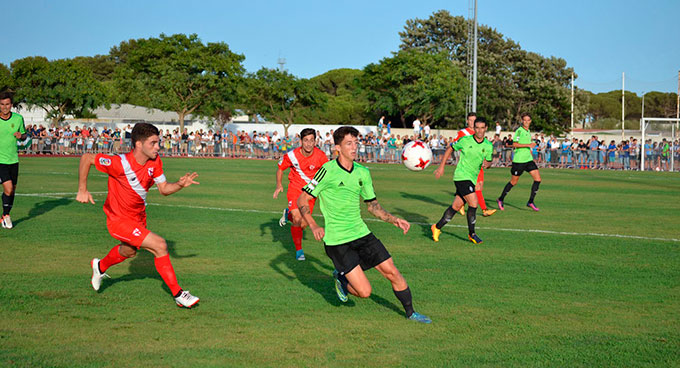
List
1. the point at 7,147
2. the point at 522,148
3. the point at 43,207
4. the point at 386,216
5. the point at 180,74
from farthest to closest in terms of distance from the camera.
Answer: the point at 180,74 → the point at 522,148 → the point at 43,207 → the point at 7,147 → the point at 386,216

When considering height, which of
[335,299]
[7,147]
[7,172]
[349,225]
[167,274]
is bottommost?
[335,299]

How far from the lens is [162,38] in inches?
2387

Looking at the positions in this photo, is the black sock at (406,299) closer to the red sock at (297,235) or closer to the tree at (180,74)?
the red sock at (297,235)

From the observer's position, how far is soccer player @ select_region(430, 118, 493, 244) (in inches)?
438

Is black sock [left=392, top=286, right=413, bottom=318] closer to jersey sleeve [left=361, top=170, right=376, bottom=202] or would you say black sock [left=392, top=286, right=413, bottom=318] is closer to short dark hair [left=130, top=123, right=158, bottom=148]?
jersey sleeve [left=361, top=170, right=376, bottom=202]

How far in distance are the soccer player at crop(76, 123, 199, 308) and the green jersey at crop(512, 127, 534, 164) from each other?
37.1ft

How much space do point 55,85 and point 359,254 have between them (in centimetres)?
6725

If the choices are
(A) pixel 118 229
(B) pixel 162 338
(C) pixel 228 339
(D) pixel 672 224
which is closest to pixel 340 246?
(C) pixel 228 339

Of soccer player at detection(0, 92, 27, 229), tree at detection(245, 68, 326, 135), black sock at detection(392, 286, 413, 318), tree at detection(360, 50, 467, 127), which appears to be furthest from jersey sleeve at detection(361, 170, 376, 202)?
tree at detection(245, 68, 326, 135)

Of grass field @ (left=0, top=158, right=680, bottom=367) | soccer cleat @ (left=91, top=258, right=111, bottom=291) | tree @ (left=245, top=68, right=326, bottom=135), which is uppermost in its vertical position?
tree @ (left=245, top=68, right=326, bottom=135)

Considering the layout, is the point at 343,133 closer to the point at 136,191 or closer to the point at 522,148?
the point at 136,191

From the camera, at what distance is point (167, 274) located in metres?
6.70

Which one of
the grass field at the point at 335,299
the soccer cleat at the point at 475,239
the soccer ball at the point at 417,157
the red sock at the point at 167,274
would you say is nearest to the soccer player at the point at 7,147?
the grass field at the point at 335,299

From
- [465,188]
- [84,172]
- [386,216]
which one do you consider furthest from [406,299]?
[465,188]
